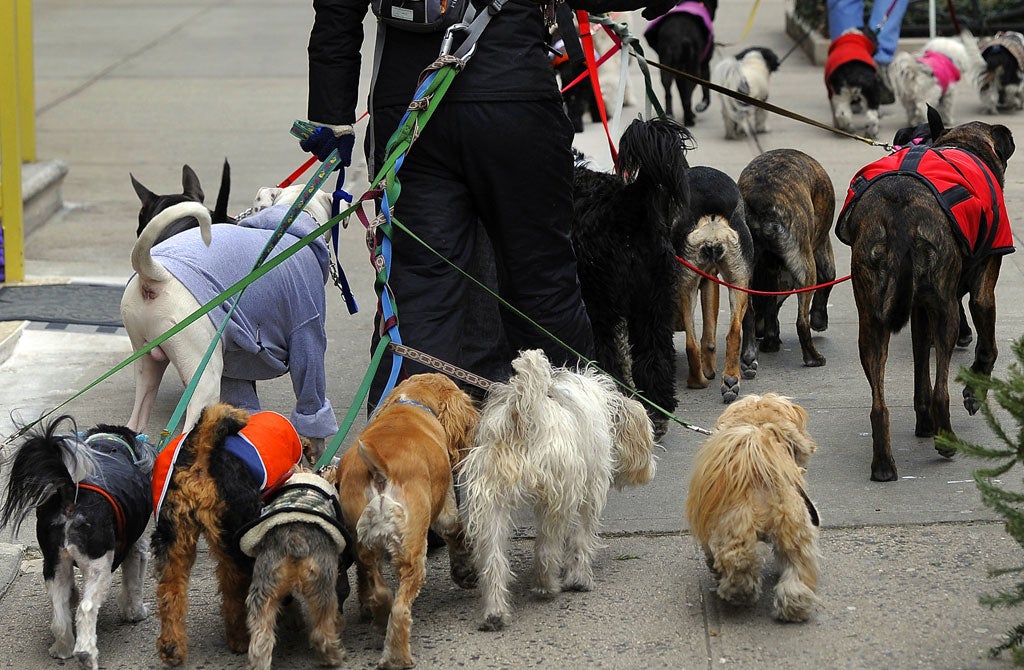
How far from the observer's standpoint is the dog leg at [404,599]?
12.3 ft

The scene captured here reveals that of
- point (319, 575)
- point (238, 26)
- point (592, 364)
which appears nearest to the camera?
point (319, 575)

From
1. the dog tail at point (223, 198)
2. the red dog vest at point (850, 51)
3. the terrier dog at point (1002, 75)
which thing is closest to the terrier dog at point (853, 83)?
the red dog vest at point (850, 51)

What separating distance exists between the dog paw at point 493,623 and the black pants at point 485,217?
1025mm

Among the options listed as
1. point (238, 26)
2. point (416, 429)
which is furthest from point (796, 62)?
point (416, 429)

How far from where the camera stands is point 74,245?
9172 millimetres

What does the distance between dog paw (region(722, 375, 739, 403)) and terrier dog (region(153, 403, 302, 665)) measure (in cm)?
288

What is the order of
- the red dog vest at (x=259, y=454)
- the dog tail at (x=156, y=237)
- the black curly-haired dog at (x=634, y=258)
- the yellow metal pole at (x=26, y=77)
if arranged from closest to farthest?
the red dog vest at (x=259, y=454) → the dog tail at (x=156, y=237) → the black curly-haired dog at (x=634, y=258) → the yellow metal pole at (x=26, y=77)

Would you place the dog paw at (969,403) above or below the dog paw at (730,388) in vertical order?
above

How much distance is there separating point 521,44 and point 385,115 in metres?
0.58

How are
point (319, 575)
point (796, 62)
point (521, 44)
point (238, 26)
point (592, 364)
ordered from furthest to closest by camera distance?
1. point (238, 26)
2. point (796, 62)
3. point (592, 364)
4. point (521, 44)
5. point (319, 575)

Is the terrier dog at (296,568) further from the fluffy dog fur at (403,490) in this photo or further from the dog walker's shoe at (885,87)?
the dog walker's shoe at (885,87)

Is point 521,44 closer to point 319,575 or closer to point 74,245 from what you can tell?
point 319,575

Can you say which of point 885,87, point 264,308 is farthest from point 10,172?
point 885,87

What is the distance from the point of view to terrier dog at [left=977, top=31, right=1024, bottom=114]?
39.1 ft
